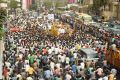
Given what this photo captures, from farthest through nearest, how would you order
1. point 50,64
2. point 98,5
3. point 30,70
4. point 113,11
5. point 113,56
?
point 98,5, point 113,11, point 113,56, point 50,64, point 30,70

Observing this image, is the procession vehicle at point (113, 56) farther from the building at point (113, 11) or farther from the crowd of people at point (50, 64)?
the building at point (113, 11)

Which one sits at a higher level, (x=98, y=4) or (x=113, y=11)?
(x=98, y=4)

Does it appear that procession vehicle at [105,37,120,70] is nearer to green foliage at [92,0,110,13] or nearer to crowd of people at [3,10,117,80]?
crowd of people at [3,10,117,80]

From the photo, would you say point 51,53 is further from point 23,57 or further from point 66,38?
point 66,38

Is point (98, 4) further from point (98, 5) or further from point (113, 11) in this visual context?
point (113, 11)

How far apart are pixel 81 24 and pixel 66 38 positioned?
1499 cm

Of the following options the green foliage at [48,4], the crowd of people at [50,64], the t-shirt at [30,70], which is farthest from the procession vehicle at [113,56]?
the green foliage at [48,4]

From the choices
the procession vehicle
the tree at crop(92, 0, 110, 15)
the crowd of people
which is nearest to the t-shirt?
the crowd of people

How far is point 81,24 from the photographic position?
56.9 metres

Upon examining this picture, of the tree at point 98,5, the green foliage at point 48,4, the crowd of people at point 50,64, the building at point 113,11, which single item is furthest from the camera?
the green foliage at point 48,4

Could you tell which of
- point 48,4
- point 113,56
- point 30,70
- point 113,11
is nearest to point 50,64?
point 30,70

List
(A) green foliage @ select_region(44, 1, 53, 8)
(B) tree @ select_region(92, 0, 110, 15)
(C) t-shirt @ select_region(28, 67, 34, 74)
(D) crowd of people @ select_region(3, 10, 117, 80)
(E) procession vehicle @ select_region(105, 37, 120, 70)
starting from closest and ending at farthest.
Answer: (D) crowd of people @ select_region(3, 10, 117, 80), (C) t-shirt @ select_region(28, 67, 34, 74), (E) procession vehicle @ select_region(105, 37, 120, 70), (B) tree @ select_region(92, 0, 110, 15), (A) green foliage @ select_region(44, 1, 53, 8)

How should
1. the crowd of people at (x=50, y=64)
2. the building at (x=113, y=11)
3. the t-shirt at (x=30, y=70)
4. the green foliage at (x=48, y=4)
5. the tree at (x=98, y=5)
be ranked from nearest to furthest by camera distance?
the crowd of people at (x=50, y=64)
the t-shirt at (x=30, y=70)
the building at (x=113, y=11)
the tree at (x=98, y=5)
the green foliage at (x=48, y=4)

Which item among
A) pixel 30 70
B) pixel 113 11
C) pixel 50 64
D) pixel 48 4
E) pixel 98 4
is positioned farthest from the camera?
pixel 48 4
